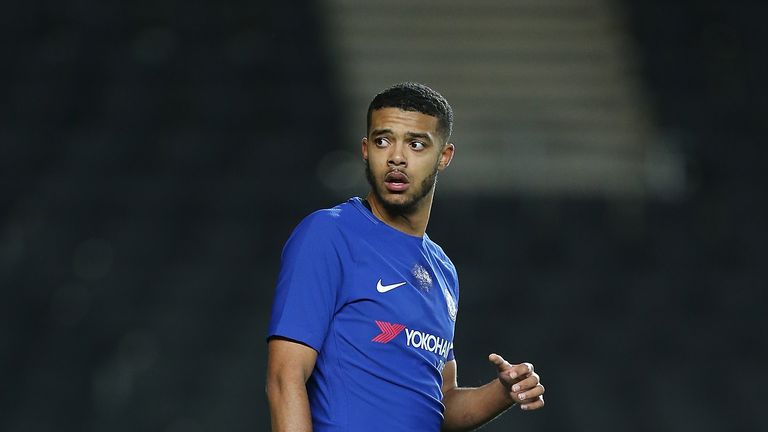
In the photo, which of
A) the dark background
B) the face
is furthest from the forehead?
the dark background

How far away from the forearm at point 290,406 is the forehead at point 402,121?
1.77ft

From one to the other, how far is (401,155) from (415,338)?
0.36 meters

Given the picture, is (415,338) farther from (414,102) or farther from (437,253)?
(414,102)

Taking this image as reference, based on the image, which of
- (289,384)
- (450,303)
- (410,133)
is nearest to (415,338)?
(450,303)

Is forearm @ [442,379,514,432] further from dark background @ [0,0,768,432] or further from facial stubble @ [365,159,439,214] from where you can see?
dark background @ [0,0,768,432]

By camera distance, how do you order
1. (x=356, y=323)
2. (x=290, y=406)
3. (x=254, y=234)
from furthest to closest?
(x=254, y=234), (x=356, y=323), (x=290, y=406)

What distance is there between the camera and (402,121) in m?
2.32

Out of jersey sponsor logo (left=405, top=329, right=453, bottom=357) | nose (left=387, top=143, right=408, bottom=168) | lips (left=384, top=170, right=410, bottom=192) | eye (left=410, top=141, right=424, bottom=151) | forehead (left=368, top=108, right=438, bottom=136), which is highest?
forehead (left=368, top=108, right=438, bottom=136)

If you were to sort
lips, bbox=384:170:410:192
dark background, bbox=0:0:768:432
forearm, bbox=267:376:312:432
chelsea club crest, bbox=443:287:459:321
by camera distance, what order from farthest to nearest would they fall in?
dark background, bbox=0:0:768:432 → chelsea club crest, bbox=443:287:459:321 → lips, bbox=384:170:410:192 → forearm, bbox=267:376:312:432

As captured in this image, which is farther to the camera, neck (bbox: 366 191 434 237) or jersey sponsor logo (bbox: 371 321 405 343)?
neck (bbox: 366 191 434 237)

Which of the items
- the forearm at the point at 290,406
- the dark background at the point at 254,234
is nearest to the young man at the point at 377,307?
the forearm at the point at 290,406

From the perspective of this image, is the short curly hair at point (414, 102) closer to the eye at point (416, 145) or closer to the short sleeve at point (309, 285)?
the eye at point (416, 145)

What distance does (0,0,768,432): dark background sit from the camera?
6.54 m

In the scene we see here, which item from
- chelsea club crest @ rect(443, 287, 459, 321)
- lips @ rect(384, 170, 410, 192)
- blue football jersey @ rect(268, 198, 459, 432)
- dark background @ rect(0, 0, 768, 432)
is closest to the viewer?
blue football jersey @ rect(268, 198, 459, 432)
